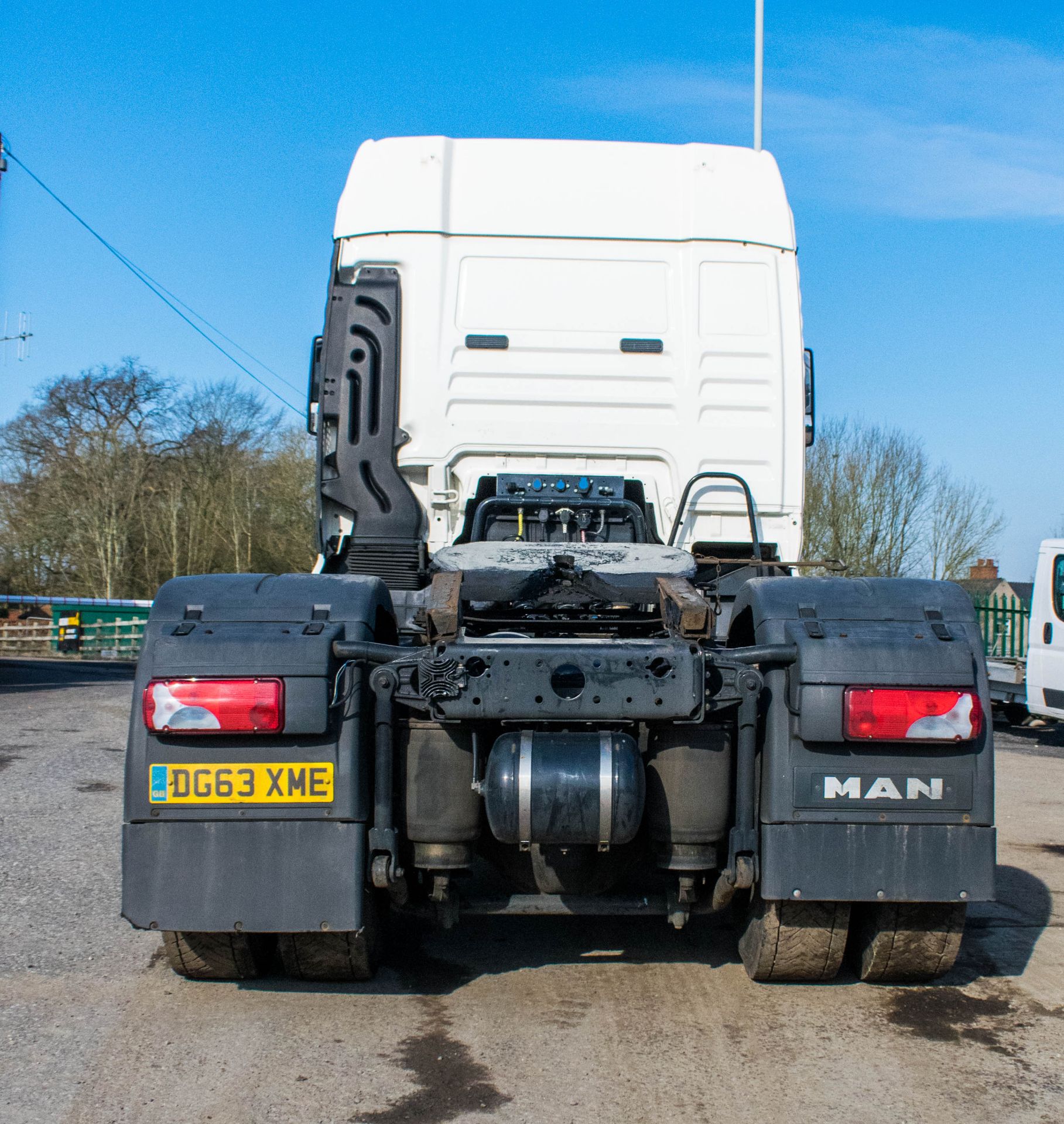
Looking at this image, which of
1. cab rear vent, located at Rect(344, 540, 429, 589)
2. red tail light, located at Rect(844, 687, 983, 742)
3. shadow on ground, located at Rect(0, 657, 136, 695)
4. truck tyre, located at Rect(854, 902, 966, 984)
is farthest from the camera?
shadow on ground, located at Rect(0, 657, 136, 695)

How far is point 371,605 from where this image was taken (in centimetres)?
377

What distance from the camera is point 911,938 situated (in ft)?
12.6

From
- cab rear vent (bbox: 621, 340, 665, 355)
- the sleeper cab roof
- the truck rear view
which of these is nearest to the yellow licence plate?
the truck rear view

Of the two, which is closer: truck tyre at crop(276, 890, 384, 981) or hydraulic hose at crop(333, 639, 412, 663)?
hydraulic hose at crop(333, 639, 412, 663)

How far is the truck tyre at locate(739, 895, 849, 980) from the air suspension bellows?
0.76m

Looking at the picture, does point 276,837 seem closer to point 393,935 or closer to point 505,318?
point 393,935

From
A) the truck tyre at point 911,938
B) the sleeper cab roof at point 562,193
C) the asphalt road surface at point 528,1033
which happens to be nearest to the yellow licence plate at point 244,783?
the asphalt road surface at point 528,1033

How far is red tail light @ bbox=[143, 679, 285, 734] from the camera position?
340 cm

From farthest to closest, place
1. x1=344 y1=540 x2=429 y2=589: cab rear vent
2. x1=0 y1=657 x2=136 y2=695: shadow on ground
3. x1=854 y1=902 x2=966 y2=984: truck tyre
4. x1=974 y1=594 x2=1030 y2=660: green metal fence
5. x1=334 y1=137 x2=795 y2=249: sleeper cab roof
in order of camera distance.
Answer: x1=0 y1=657 x2=136 y2=695: shadow on ground
x1=974 y1=594 x2=1030 y2=660: green metal fence
x1=334 y1=137 x2=795 y2=249: sleeper cab roof
x1=344 y1=540 x2=429 y2=589: cab rear vent
x1=854 y1=902 x2=966 y2=984: truck tyre

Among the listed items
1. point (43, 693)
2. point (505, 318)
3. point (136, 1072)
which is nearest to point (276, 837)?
point (136, 1072)

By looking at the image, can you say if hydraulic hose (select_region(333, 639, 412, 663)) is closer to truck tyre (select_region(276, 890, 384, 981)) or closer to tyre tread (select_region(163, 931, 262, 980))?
truck tyre (select_region(276, 890, 384, 981))

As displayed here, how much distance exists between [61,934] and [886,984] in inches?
122

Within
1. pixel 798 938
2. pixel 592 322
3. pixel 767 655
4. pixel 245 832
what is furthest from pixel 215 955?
pixel 592 322

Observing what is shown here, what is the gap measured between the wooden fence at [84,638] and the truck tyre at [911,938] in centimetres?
2721
